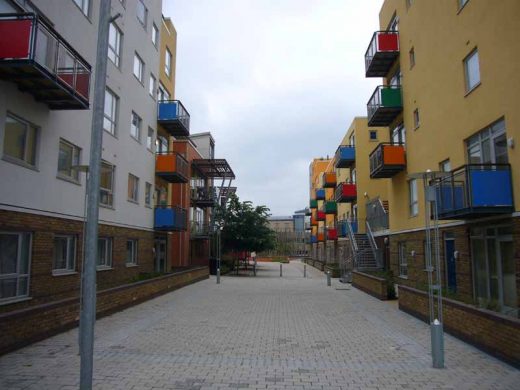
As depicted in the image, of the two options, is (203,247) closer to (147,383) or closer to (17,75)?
(17,75)

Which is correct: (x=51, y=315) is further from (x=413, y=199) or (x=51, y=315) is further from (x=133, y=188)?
(x=413, y=199)

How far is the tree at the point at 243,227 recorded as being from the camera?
33688 mm

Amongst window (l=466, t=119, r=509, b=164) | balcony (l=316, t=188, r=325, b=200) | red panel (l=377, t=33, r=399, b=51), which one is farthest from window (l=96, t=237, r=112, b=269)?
balcony (l=316, t=188, r=325, b=200)

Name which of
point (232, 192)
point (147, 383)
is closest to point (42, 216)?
point (147, 383)

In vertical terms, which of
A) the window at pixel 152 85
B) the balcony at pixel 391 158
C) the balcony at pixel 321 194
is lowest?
the balcony at pixel 391 158

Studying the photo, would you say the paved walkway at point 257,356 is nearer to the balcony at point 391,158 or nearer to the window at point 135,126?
the balcony at point 391,158

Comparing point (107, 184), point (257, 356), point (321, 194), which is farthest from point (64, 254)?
point (321, 194)

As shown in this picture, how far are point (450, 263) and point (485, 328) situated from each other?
7.52 m

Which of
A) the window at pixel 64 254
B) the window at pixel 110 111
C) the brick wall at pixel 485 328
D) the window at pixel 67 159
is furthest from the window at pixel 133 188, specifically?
the brick wall at pixel 485 328

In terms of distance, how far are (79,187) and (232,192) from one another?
896 inches

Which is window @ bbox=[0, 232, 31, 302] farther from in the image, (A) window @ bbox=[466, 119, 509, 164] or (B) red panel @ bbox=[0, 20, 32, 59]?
(A) window @ bbox=[466, 119, 509, 164]

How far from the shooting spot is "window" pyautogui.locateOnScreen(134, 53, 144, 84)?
2031 cm

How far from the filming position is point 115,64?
58.0ft

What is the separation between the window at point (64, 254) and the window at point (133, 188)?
5.73 metres
